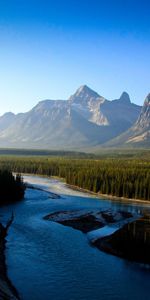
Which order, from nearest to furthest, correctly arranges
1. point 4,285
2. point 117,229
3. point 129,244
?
point 4,285 → point 129,244 → point 117,229

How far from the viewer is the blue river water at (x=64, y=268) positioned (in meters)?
57.2

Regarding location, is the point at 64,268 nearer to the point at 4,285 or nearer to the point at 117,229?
the point at 4,285

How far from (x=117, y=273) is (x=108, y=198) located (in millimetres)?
86552

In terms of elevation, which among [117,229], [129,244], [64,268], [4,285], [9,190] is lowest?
[64,268]

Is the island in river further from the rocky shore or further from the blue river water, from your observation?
the blue river water

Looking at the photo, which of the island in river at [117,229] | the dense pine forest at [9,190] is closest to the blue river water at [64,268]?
the island in river at [117,229]

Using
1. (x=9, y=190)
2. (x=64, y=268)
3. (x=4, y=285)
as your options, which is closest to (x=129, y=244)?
(x=64, y=268)

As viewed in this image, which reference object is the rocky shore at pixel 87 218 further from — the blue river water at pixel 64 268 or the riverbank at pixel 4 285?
the riverbank at pixel 4 285

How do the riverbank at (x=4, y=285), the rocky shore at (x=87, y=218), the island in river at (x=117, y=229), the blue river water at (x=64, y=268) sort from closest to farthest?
the riverbank at (x=4, y=285) → the blue river water at (x=64, y=268) → the island in river at (x=117, y=229) → the rocky shore at (x=87, y=218)

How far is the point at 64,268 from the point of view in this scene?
66.5m

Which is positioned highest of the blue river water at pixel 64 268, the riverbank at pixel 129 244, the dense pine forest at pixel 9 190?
the dense pine forest at pixel 9 190

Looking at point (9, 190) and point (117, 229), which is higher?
point (9, 190)

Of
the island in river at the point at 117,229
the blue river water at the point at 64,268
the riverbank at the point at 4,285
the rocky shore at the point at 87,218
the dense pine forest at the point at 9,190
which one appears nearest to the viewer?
the riverbank at the point at 4,285

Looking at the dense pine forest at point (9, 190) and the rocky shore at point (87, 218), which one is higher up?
the dense pine forest at point (9, 190)
